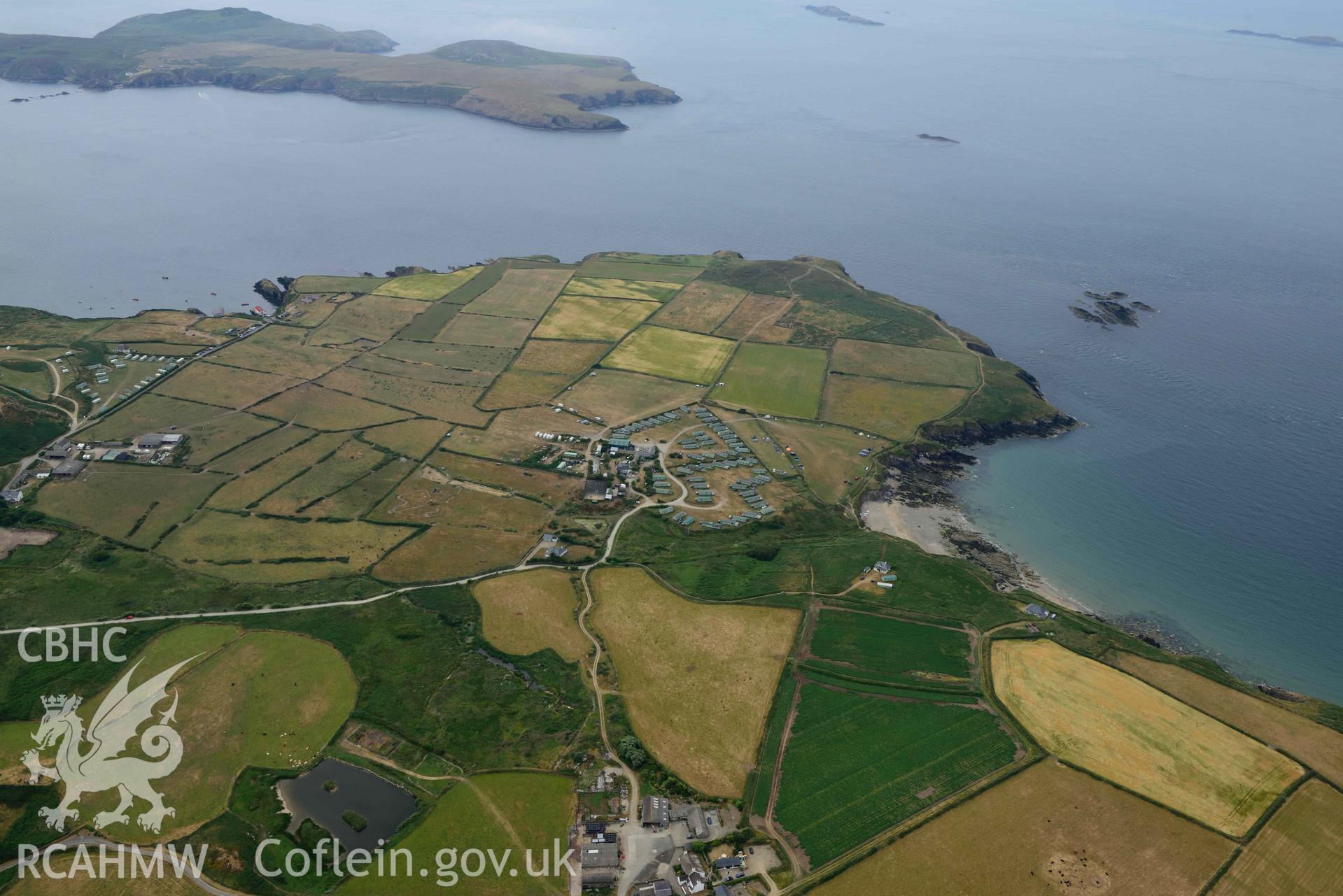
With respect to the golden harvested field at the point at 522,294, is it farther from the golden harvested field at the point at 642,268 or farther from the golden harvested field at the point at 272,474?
the golden harvested field at the point at 272,474

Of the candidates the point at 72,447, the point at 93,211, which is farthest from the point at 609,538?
the point at 93,211

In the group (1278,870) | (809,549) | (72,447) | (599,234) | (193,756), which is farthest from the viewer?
(599,234)

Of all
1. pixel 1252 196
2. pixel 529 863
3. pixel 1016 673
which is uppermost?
pixel 1252 196

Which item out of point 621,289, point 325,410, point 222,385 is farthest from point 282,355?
point 621,289

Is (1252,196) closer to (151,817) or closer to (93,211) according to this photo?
(151,817)

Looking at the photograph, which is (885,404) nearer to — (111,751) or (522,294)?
(522,294)

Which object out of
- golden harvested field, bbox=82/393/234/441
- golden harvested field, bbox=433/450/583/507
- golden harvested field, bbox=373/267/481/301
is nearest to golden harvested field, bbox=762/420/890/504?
golden harvested field, bbox=433/450/583/507

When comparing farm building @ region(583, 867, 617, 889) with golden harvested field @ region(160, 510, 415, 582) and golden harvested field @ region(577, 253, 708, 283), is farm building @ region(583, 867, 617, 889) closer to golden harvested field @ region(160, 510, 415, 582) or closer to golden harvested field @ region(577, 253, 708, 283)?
golden harvested field @ region(160, 510, 415, 582)

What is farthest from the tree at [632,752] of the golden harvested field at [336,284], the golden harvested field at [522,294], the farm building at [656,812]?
the golden harvested field at [336,284]
